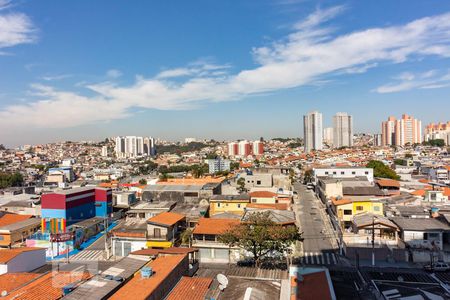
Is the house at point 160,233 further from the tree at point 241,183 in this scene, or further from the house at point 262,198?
the tree at point 241,183

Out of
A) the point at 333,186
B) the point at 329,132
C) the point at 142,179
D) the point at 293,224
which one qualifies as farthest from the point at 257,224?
the point at 329,132

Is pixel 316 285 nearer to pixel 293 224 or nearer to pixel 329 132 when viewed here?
pixel 293 224

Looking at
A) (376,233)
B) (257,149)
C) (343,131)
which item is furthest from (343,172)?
(257,149)

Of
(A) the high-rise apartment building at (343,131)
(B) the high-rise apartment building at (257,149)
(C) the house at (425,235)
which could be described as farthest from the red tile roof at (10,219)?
(A) the high-rise apartment building at (343,131)

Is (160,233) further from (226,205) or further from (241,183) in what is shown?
(241,183)

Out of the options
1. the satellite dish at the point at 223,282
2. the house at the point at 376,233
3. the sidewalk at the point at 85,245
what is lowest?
the sidewalk at the point at 85,245
